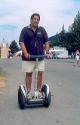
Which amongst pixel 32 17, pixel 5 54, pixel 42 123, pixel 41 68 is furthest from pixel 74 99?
pixel 5 54

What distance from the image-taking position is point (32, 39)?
976 centimetres

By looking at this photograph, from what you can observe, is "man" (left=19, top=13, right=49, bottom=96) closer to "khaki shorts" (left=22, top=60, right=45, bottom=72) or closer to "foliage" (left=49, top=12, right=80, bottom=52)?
"khaki shorts" (left=22, top=60, right=45, bottom=72)

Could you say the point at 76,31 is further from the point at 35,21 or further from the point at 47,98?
the point at 47,98

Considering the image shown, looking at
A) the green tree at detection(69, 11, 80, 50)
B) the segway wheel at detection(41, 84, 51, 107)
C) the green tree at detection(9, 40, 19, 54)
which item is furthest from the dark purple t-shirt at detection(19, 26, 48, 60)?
the green tree at detection(9, 40, 19, 54)

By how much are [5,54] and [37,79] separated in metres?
117

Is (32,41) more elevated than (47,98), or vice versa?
(32,41)

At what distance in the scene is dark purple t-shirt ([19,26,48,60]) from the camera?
31.9 feet

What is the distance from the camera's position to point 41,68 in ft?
32.2

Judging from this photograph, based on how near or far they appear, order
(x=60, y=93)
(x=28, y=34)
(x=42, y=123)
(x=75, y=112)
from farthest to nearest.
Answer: (x=60, y=93)
(x=28, y=34)
(x=75, y=112)
(x=42, y=123)

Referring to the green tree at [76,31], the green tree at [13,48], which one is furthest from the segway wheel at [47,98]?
the green tree at [13,48]

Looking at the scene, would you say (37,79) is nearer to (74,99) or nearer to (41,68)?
(41,68)

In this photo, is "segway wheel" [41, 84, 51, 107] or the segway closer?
the segway

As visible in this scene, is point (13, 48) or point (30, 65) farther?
point (13, 48)

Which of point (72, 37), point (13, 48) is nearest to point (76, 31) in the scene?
point (72, 37)
